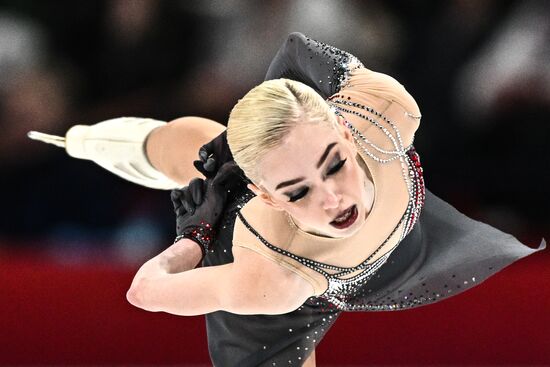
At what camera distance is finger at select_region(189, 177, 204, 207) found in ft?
6.17

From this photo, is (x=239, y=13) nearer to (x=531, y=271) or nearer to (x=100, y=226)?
(x=100, y=226)

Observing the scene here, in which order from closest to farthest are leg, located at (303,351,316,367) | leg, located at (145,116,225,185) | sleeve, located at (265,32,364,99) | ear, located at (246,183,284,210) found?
1. ear, located at (246,183,284,210)
2. sleeve, located at (265,32,364,99)
3. leg, located at (303,351,316,367)
4. leg, located at (145,116,225,185)

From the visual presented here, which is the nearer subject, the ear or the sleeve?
the ear

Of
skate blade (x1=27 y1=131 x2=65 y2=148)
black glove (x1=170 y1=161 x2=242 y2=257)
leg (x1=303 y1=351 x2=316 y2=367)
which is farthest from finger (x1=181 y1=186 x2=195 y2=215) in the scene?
skate blade (x1=27 y1=131 x2=65 y2=148)

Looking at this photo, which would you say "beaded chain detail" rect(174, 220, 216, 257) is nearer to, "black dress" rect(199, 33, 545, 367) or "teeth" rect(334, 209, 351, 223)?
"black dress" rect(199, 33, 545, 367)

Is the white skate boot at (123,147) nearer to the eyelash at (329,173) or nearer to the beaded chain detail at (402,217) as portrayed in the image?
the beaded chain detail at (402,217)

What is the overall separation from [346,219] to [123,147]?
989 millimetres

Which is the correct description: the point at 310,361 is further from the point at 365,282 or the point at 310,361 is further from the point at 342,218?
the point at 342,218

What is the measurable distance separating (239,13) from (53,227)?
956mm

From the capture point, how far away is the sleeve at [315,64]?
184 cm

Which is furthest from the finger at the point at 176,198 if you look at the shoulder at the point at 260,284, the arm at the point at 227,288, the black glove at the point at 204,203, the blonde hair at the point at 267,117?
the blonde hair at the point at 267,117

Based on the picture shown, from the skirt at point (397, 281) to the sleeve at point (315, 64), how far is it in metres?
0.29

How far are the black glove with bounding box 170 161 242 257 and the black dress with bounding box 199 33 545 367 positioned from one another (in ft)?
0.13

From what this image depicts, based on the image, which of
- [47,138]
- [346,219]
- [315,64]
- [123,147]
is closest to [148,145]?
[123,147]
